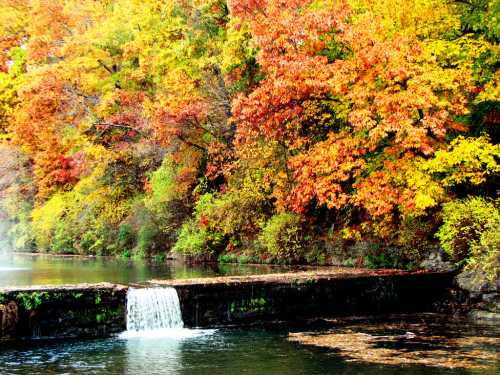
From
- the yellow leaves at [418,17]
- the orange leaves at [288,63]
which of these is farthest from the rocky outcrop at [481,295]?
the yellow leaves at [418,17]

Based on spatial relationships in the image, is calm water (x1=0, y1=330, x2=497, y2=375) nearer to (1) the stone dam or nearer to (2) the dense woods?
(1) the stone dam

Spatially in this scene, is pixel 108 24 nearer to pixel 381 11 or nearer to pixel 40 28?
pixel 40 28

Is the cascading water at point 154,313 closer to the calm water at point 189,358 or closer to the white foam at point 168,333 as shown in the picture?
the white foam at point 168,333

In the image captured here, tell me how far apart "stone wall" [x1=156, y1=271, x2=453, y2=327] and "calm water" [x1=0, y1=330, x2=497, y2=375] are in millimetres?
1417

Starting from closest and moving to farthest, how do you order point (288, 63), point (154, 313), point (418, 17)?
point (154, 313)
point (288, 63)
point (418, 17)

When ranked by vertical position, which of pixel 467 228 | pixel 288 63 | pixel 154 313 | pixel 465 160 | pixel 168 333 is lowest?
pixel 168 333

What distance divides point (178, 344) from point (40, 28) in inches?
1327

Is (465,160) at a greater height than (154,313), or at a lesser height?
greater

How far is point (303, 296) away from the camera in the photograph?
16.8 m

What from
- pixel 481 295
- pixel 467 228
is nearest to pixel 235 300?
pixel 481 295

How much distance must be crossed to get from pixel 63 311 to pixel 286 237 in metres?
10.5

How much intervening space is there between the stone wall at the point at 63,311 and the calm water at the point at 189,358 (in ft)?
2.08

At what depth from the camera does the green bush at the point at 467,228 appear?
56.1 ft

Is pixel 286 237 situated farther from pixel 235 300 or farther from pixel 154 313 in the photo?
pixel 154 313
